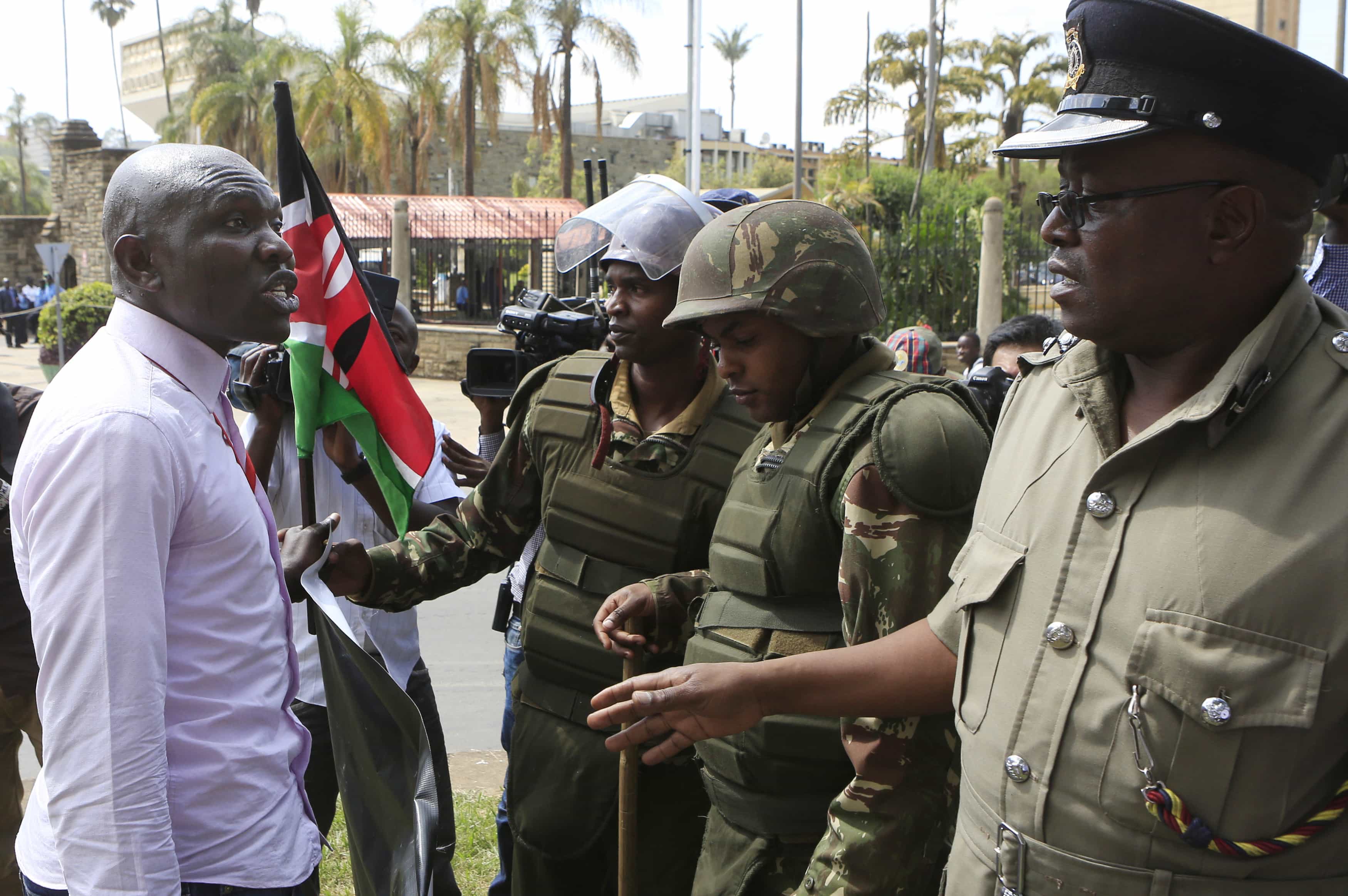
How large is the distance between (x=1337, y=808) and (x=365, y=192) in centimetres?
4320

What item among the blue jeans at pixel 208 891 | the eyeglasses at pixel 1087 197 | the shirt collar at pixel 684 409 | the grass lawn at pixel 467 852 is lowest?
the grass lawn at pixel 467 852

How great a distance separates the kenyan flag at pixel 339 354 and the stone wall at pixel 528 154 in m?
55.7

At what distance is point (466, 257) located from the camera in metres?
25.7

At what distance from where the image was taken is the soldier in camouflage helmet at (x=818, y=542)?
2.03 metres

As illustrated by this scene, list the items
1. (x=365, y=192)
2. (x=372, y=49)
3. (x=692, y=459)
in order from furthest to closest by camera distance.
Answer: (x=365, y=192) < (x=372, y=49) < (x=692, y=459)

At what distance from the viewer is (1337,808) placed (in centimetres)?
132

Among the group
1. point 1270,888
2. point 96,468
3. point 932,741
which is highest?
point 96,468

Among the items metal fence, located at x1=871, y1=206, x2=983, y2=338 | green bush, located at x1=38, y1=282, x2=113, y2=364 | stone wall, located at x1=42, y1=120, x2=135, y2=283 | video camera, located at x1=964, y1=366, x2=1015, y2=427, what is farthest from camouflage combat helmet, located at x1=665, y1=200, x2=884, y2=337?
stone wall, located at x1=42, y1=120, x2=135, y2=283

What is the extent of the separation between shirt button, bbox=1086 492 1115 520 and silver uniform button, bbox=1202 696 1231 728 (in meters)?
0.26

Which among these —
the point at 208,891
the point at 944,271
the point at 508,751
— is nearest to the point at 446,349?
the point at 944,271

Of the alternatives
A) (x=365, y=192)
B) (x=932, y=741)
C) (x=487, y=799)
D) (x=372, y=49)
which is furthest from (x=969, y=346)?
(x=365, y=192)

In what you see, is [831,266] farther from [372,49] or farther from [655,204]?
[372,49]

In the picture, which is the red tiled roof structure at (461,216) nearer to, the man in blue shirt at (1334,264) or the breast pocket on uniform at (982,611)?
the man in blue shirt at (1334,264)

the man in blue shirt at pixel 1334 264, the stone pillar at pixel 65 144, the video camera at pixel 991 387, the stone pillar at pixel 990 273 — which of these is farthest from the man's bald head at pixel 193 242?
the stone pillar at pixel 65 144
